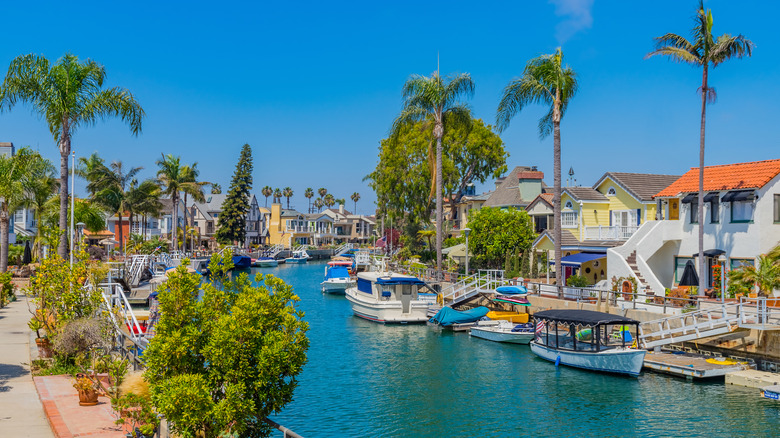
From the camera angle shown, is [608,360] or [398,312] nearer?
[608,360]

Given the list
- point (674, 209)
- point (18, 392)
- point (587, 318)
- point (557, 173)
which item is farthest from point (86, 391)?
point (674, 209)

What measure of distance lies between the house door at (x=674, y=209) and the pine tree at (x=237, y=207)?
82.5m

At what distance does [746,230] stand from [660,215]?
6.94 m

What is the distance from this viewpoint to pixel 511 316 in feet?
123

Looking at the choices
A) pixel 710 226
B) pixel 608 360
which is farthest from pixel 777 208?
pixel 608 360

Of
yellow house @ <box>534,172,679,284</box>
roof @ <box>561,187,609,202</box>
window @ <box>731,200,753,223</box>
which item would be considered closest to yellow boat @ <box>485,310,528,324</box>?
yellow house @ <box>534,172,679,284</box>

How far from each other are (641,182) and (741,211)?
41.3 ft

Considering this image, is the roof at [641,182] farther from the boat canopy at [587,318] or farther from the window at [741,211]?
the boat canopy at [587,318]

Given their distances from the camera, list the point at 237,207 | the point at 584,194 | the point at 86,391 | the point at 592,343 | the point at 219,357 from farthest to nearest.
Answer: the point at 237,207 → the point at 584,194 → the point at 592,343 → the point at 86,391 → the point at 219,357

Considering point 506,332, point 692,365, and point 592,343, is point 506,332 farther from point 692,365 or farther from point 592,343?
point 692,365

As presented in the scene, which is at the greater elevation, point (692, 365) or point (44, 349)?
Answer: point (44, 349)

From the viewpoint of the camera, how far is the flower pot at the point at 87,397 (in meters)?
15.4

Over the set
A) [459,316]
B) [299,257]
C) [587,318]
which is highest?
[587,318]

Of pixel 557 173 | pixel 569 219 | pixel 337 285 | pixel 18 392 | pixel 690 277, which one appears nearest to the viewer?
pixel 18 392
